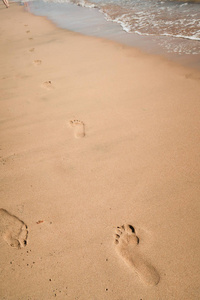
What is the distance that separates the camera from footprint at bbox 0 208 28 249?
1348 millimetres

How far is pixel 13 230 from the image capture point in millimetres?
1402

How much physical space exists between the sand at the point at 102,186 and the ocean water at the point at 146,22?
1242mm

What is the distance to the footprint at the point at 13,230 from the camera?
1348 millimetres

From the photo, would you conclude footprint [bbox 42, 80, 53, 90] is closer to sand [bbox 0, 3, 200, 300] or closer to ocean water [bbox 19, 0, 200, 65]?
sand [bbox 0, 3, 200, 300]

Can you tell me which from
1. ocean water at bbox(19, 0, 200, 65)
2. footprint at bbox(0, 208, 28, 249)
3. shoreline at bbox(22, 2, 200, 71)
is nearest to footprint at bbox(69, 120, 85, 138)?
footprint at bbox(0, 208, 28, 249)

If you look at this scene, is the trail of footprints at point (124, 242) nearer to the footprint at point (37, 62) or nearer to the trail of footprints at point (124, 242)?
the trail of footprints at point (124, 242)

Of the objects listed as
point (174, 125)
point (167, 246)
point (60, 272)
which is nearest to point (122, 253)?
point (167, 246)

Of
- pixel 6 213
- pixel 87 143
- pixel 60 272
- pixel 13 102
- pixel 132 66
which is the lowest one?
pixel 60 272

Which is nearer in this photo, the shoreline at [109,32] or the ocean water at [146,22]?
the shoreline at [109,32]

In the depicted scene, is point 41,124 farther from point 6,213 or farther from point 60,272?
point 60,272

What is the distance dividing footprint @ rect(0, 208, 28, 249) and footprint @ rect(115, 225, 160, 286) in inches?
26.3

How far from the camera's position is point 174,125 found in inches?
80.4

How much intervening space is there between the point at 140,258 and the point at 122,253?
0.12m

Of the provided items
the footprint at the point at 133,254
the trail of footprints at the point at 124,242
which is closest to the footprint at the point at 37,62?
the trail of footprints at the point at 124,242
